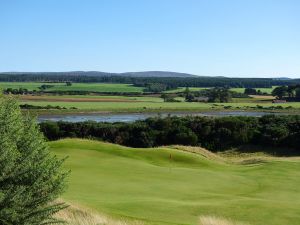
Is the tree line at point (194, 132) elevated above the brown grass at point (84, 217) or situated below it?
below

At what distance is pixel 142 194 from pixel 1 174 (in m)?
11.4

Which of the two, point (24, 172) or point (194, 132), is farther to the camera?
point (194, 132)

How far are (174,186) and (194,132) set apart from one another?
4537 cm

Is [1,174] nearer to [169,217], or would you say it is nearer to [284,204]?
[169,217]

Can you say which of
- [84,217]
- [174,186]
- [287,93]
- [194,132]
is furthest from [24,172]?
[287,93]

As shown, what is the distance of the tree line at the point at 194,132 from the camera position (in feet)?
209

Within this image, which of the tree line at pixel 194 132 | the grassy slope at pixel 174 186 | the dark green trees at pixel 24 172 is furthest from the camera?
the tree line at pixel 194 132

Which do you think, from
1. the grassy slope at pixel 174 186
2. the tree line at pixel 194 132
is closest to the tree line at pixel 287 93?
the tree line at pixel 194 132

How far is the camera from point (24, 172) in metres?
9.65

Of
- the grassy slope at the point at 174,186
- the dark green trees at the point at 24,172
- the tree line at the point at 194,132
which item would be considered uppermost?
the dark green trees at the point at 24,172

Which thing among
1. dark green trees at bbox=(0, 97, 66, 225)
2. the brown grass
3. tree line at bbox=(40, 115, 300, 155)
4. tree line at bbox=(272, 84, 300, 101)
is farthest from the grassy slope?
tree line at bbox=(272, 84, 300, 101)

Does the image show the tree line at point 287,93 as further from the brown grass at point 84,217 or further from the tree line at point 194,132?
the brown grass at point 84,217

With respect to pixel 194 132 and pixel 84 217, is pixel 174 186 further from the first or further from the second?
pixel 194 132

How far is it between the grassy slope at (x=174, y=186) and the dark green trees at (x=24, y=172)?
17.6ft
